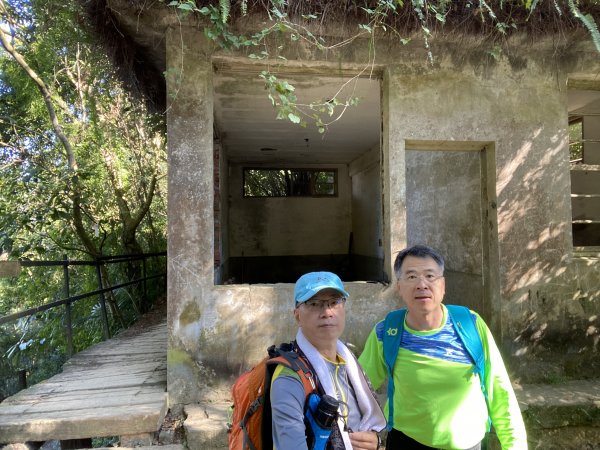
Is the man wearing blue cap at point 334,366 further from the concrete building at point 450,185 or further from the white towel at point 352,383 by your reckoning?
the concrete building at point 450,185

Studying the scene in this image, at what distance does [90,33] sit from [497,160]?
4.02m

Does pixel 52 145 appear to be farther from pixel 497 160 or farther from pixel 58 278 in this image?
pixel 497 160

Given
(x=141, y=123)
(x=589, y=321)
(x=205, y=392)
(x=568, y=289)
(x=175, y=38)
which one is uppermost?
(x=141, y=123)

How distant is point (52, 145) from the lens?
756 cm

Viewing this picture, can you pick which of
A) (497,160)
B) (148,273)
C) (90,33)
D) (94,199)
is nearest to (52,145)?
(94,199)

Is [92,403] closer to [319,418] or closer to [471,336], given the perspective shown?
[319,418]

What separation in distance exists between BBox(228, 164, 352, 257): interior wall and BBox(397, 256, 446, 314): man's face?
8.72 m

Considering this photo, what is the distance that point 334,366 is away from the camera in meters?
1.56

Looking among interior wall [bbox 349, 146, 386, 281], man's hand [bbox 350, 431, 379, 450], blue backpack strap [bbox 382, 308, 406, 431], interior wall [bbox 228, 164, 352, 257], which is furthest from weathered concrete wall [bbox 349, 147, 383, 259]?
man's hand [bbox 350, 431, 379, 450]

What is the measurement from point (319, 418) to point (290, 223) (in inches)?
379

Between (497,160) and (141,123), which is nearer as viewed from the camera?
(497,160)

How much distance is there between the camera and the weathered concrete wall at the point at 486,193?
3.67 m

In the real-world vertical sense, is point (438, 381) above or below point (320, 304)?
below

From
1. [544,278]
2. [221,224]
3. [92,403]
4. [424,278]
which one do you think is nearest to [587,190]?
[544,278]
